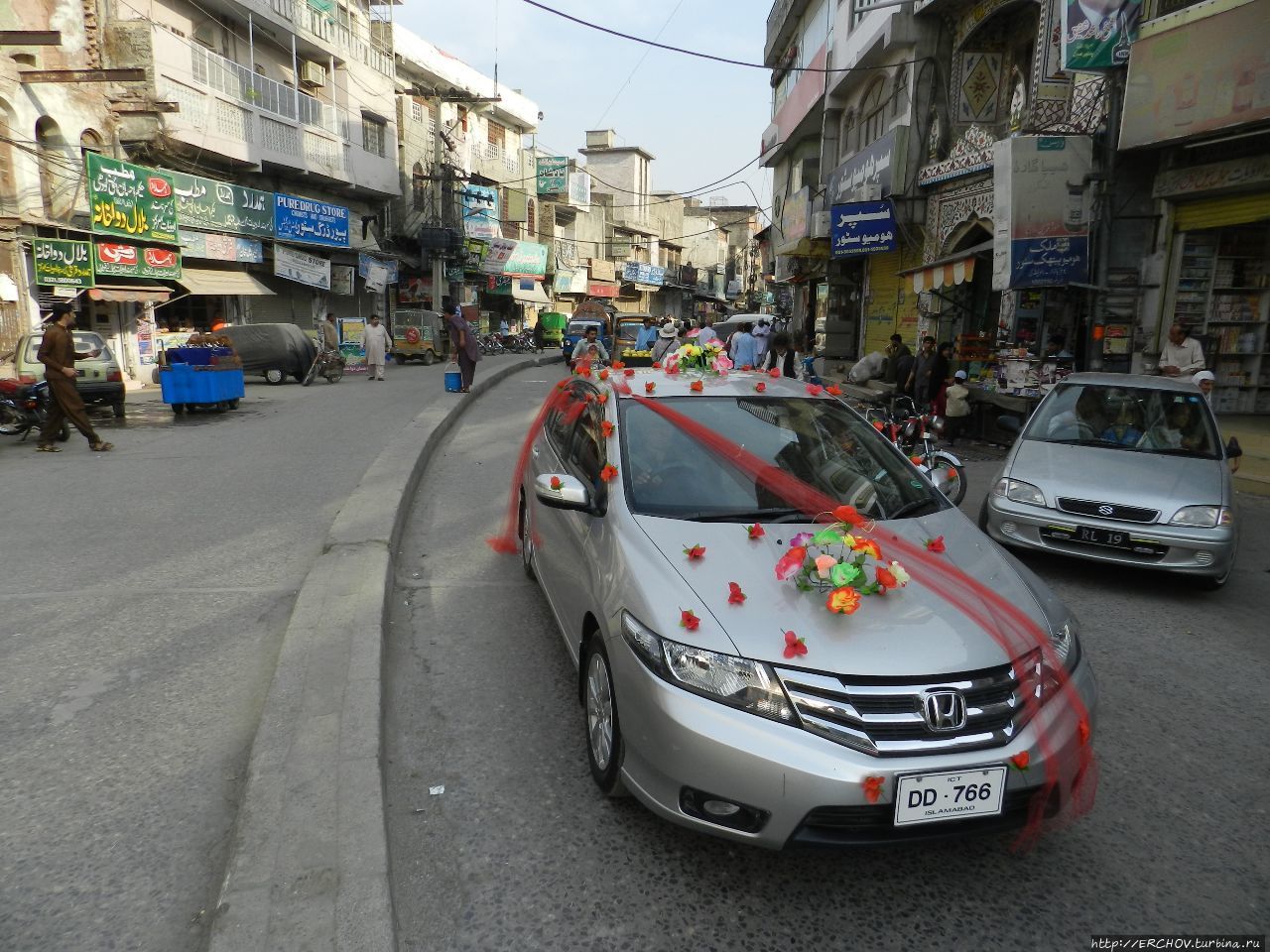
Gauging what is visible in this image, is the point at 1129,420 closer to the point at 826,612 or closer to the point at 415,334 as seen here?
the point at 826,612

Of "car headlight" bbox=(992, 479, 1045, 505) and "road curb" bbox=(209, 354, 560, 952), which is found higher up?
"car headlight" bbox=(992, 479, 1045, 505)

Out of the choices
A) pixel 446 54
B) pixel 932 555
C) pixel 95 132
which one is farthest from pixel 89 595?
pixel 446 54

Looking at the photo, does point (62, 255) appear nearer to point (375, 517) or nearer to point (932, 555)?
point (375, 517)

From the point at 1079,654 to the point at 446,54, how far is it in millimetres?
41746

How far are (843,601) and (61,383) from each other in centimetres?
1076

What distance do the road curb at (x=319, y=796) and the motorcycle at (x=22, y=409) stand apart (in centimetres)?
857

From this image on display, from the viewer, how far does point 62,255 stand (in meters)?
16.9

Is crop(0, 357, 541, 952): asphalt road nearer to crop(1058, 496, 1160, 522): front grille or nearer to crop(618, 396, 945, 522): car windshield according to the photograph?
crop(618, 396, 945, 522): car windshield

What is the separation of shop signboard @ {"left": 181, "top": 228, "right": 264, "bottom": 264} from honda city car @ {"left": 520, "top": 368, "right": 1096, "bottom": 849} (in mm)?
21150

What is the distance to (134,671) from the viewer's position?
4.18m

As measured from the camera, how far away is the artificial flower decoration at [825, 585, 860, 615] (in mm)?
2760

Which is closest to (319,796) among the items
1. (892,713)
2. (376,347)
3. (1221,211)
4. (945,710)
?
(892,713)

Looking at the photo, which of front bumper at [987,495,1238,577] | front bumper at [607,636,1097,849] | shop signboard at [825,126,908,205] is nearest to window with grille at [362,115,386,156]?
shop signboard at [825,126,908,205]

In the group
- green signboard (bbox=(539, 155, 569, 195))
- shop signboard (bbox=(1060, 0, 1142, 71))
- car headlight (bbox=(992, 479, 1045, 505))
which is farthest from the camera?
green signboard (bbox=(539, 155, 569, 195))
